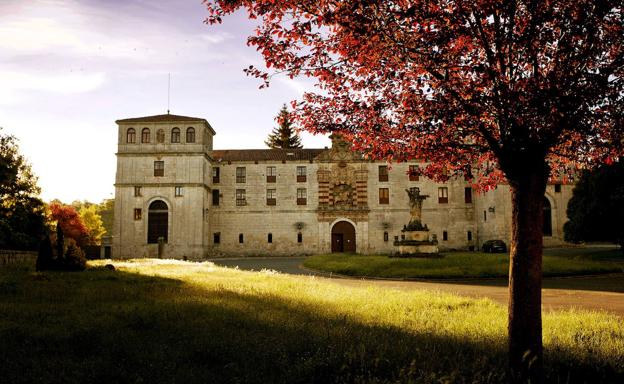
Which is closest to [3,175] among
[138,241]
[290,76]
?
[138,241]

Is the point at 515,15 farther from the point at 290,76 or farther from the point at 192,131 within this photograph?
the point at 192,131

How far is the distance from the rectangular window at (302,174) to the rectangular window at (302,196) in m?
0.93

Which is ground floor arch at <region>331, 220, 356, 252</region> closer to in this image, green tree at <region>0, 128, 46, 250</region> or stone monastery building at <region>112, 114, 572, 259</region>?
stone monastery building at <region>112, 114, 572, 259</region>

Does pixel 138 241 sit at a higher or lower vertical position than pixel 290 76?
lower

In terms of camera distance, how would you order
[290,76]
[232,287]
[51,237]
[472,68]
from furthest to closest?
[51,237]
[232,287]
[290,76]
[472,68]

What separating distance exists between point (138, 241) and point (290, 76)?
4295 cm

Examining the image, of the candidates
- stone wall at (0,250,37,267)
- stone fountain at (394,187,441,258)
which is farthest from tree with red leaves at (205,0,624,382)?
stone fountain at (394,187,441,258)

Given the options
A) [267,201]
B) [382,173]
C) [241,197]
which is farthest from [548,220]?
[241,197]

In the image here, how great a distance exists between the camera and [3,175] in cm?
3059

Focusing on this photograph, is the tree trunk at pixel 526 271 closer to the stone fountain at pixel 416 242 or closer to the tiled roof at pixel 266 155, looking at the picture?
the stone fountain at pixel 416 242

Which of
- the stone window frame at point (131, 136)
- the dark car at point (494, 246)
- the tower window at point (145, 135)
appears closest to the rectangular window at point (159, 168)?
the tower window at point (145, 135)

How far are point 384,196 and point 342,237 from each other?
19.7 ft

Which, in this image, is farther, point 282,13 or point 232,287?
point 232,287

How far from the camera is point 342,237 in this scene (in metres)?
49.4
